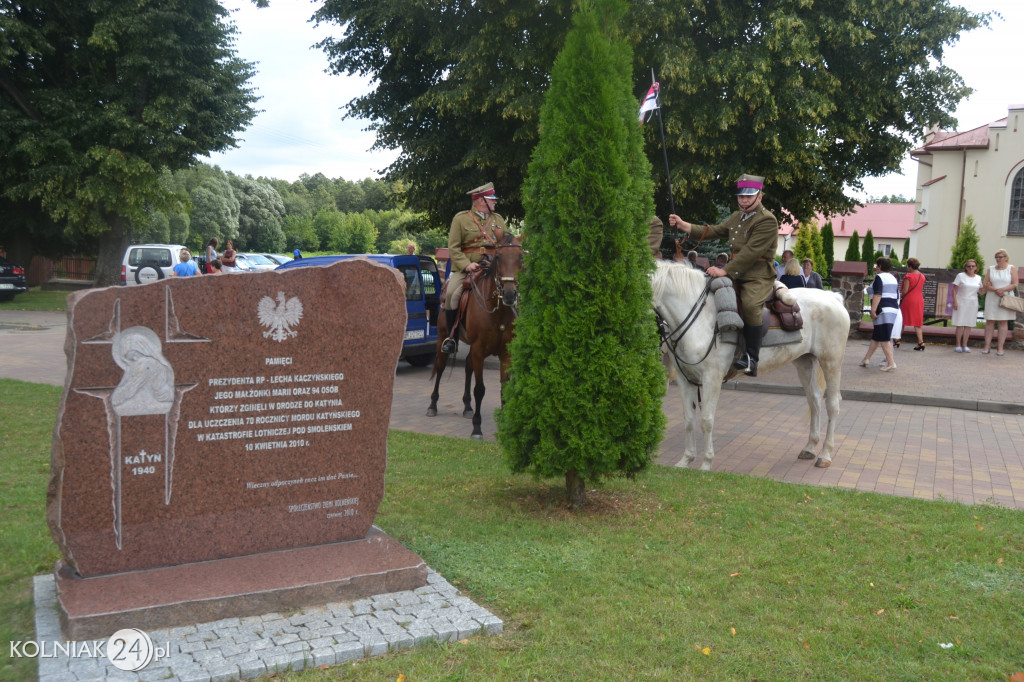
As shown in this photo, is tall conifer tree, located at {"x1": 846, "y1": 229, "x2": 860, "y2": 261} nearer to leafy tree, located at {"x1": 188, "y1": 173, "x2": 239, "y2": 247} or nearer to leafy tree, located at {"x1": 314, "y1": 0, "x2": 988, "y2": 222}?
leafy tree, located at {"x1": 314, "y1": 0, "x2": 988, "y2": 222}

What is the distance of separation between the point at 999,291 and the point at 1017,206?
84.9ft

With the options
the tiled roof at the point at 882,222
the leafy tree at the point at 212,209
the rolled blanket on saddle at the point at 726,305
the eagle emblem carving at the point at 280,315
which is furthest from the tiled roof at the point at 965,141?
the leafy tree at the point at 212,209

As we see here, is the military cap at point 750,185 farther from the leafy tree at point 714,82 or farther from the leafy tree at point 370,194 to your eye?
the leafy tree at point 370,194

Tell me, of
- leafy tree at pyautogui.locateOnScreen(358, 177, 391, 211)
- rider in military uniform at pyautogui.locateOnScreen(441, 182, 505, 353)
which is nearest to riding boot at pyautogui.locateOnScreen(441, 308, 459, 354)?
rider in military uniform at pyautogui.locateOnScreen(441, 182, 505, 353)

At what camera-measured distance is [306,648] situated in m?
3.97

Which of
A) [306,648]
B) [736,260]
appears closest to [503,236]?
[736,260]

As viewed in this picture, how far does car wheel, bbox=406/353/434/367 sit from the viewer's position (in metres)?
15.3

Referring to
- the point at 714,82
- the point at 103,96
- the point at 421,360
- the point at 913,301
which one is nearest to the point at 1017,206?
the point at 913,301

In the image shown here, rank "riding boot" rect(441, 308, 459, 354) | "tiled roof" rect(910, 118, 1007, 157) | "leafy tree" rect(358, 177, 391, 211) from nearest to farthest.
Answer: "riding boot" rect(441, 308, 459, 354) < "tiled roof" rect(910, 118, 1007, 157) < "leafy tree" rect(358, 177, 391, 211)

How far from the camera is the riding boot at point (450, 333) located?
10.6m

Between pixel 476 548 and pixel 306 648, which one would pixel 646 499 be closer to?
pixel 476 548

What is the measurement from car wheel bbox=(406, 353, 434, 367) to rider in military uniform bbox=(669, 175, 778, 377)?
26.7 feet

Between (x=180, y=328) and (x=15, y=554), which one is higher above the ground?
(x=180, y=328)

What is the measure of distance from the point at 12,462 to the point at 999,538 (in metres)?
8.22
